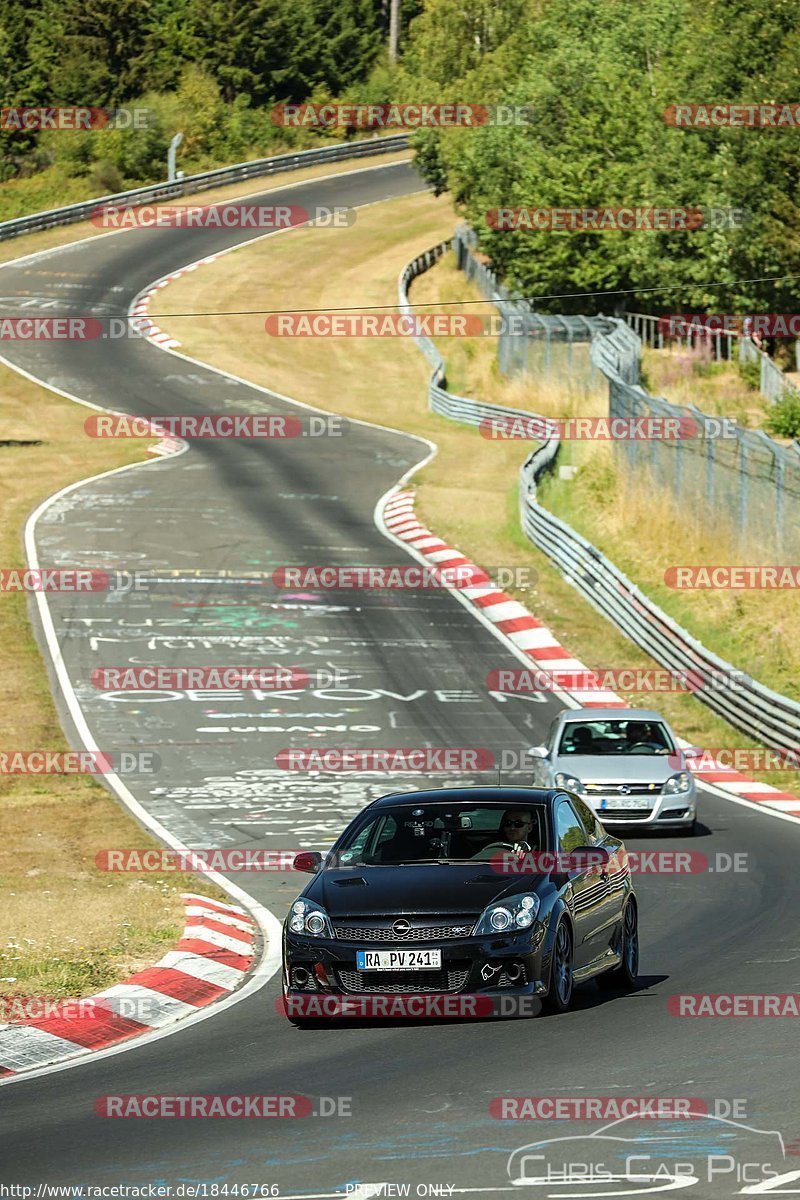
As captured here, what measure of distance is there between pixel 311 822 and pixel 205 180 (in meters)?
71.0

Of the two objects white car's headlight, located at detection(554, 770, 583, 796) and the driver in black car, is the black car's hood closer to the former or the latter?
the driver in black car

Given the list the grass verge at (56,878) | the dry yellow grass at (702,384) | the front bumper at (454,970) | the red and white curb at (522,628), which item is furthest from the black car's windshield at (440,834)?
the dry yellow grass at (702,384)

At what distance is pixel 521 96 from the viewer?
219ft

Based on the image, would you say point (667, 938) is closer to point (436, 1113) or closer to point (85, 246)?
point (436, 1113)

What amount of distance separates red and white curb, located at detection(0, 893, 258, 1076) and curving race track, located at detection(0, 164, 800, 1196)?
475mm

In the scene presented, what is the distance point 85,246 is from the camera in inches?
3199

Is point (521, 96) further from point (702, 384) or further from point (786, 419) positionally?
point (786, 419)

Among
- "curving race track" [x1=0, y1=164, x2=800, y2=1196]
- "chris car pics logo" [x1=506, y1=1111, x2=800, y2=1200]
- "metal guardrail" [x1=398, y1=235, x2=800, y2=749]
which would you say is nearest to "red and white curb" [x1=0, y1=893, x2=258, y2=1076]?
"curving race track" [x1=0, y1=164, x2=800, y2=1196]

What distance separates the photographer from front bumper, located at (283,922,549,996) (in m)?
11.1

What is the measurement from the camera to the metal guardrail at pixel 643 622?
27531 millimetres

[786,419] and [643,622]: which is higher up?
[786,419]

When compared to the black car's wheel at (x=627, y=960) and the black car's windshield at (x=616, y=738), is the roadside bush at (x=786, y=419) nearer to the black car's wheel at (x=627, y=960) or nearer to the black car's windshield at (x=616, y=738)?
the black car's windshield at (x=616, y=738)

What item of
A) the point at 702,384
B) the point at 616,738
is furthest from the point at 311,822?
the point at 702,384

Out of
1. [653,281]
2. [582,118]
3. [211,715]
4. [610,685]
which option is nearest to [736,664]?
[610,685]
